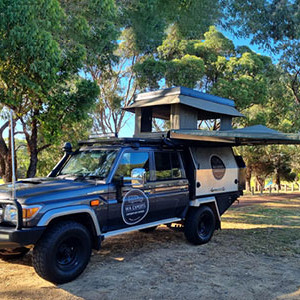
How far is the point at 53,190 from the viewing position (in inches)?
195

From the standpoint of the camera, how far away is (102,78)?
61.5 ft

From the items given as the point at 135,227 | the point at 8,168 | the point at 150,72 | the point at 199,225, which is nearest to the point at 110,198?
the point at 135,227

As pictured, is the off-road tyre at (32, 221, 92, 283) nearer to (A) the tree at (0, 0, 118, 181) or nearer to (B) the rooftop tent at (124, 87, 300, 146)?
(B) the rooftop tent at (124, 87, 300, 146)

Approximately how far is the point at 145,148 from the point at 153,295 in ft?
9.02

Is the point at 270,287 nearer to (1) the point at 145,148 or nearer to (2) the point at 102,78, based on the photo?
(1) the point at 145,148

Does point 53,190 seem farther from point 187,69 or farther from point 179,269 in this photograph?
point 187,69

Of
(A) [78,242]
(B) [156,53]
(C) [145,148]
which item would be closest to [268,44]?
(B) [156,53]

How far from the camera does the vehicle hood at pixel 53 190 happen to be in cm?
469

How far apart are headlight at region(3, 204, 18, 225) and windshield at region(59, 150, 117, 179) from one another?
1.50 metres

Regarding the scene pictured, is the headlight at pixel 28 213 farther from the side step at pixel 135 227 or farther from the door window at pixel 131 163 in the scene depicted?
the door window at pixel 131 163

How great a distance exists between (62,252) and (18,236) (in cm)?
79

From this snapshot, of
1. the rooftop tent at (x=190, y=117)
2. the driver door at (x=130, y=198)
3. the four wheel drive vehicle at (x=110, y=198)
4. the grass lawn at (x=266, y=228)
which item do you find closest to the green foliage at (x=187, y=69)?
the rooftop tent at (x=190, y=117)

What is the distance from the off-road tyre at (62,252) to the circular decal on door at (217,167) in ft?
11.7

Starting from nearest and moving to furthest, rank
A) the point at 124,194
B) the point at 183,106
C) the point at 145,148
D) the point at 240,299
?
the point at 240,299 < the point at 124,194 < the point at 145,148 < the point at 183,106
